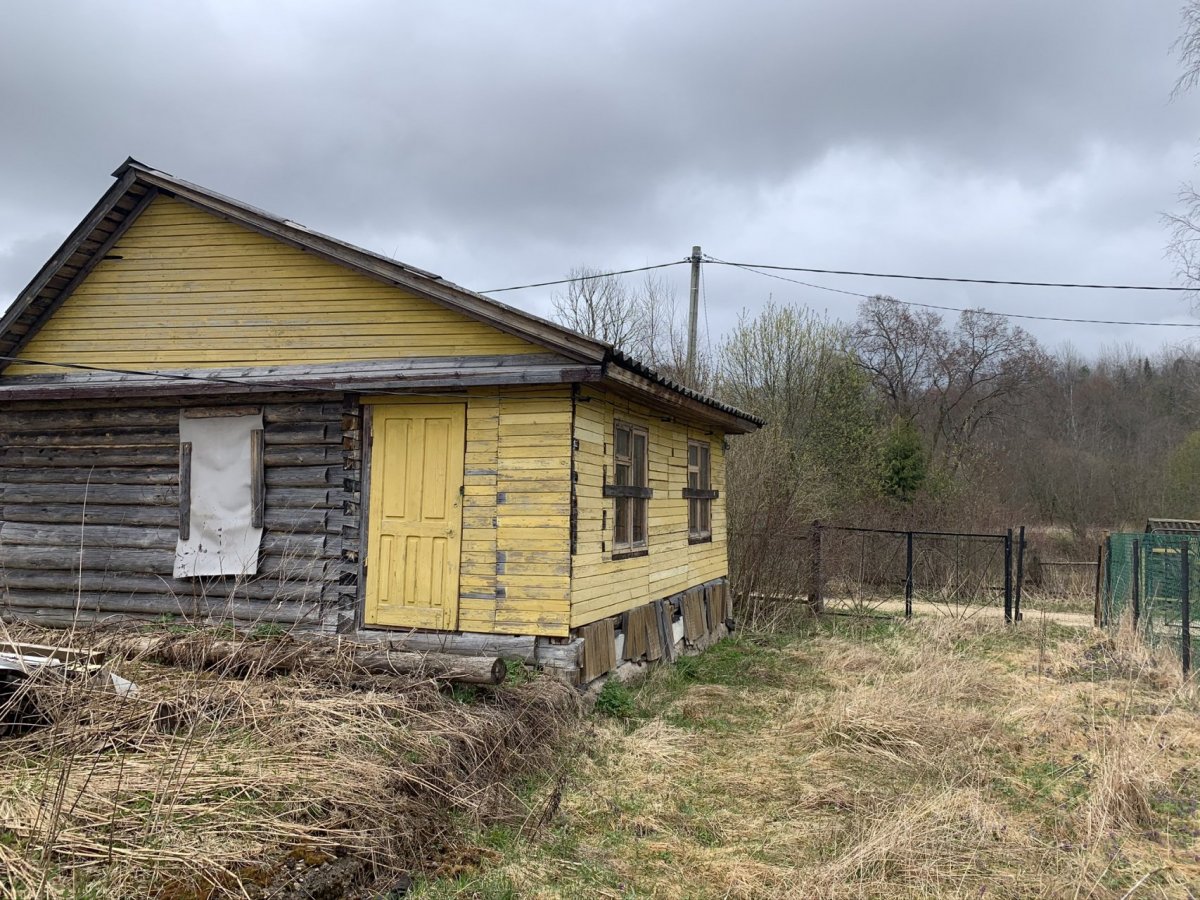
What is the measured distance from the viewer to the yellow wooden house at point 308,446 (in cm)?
829

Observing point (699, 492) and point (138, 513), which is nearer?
point (138, 513)

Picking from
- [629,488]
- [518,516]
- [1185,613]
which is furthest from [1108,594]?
[518,516]

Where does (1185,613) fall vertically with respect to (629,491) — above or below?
below

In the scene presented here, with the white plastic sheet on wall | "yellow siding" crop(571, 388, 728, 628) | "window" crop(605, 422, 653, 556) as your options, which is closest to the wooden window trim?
"window" crop(605, 422, 653, 556)

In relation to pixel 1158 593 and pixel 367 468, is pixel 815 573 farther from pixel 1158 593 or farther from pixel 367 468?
pixel 367 468

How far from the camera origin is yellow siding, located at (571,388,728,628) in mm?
8477

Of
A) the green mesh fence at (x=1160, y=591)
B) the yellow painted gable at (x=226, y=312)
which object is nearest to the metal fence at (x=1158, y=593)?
the green mesh fence at (x=1160, y=591)

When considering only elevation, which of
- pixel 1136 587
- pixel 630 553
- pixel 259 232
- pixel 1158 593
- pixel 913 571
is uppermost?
pixel 259 232

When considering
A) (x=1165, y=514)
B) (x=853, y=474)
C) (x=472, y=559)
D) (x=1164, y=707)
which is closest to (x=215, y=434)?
(x=472, y=559)

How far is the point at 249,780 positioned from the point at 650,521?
6267 mm

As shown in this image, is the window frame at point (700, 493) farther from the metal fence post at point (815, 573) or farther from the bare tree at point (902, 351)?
the bare tree at point (902, 351)

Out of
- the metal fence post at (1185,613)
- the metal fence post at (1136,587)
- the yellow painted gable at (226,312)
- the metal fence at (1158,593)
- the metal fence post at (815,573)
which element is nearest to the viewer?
the yellow painted gable at (226,312)

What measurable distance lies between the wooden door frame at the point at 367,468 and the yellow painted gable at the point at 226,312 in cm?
47

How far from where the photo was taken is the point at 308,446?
29.7ft
